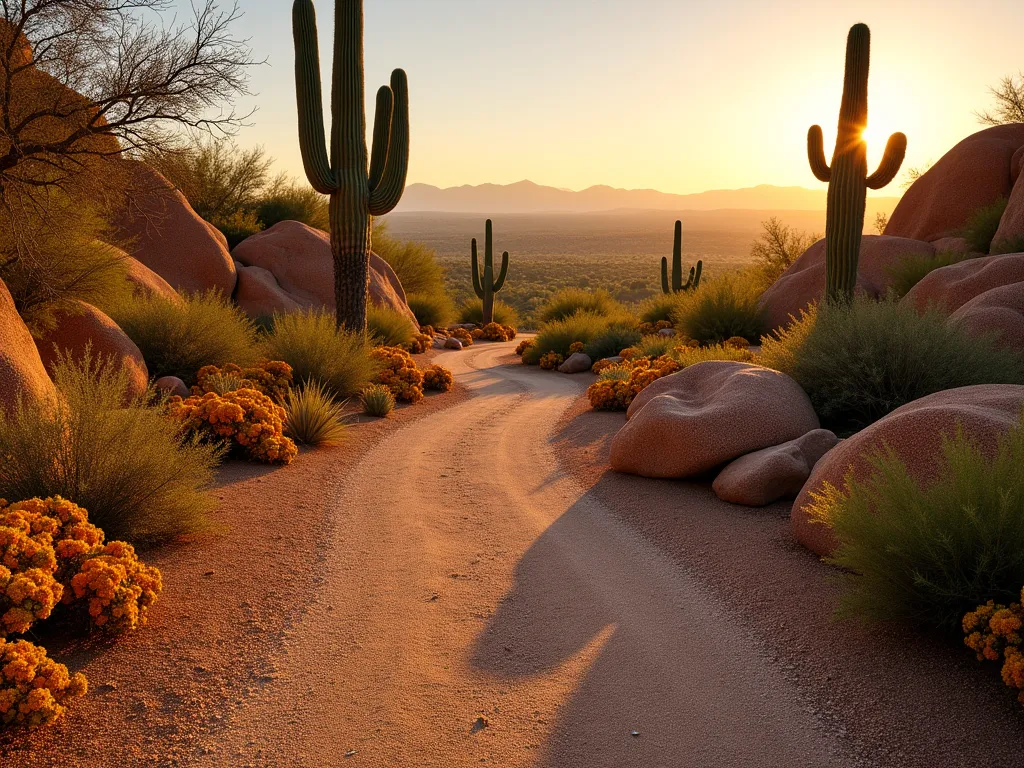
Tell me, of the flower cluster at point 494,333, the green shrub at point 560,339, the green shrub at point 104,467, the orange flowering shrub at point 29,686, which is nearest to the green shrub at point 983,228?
the green shrub at point 560,339

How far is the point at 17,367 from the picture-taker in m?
6.80

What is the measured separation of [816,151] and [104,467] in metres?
12.7

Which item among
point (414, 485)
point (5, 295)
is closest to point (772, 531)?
point (414, 485)

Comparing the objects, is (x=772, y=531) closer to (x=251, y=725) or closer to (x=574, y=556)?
(x=574, y=556)

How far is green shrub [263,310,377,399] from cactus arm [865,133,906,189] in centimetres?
878

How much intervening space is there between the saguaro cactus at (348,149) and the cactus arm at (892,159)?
26.7 ft

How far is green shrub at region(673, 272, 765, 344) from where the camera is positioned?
17.0 metres

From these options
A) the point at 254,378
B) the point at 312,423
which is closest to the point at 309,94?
the point at 254,378

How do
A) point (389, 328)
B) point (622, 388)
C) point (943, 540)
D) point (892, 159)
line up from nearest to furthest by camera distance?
point (943, 540) → point (622, 388) → point (892, 159) → point (389, 328)

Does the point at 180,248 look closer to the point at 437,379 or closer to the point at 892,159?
the point at 437,379

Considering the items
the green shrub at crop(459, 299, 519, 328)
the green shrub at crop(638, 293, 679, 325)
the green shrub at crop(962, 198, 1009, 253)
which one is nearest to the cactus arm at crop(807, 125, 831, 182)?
the green shrub at crop(962, 198, 1009, 253)

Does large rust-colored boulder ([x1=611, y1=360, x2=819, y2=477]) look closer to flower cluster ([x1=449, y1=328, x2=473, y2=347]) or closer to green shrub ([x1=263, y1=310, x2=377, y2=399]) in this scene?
green shrub ([x1=263, y1=310, x2=377, y2=399])

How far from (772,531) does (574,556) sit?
1.58 metres

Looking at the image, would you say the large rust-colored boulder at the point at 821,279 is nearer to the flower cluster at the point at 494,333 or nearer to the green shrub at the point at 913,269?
the green shrub at the point at 913,269
